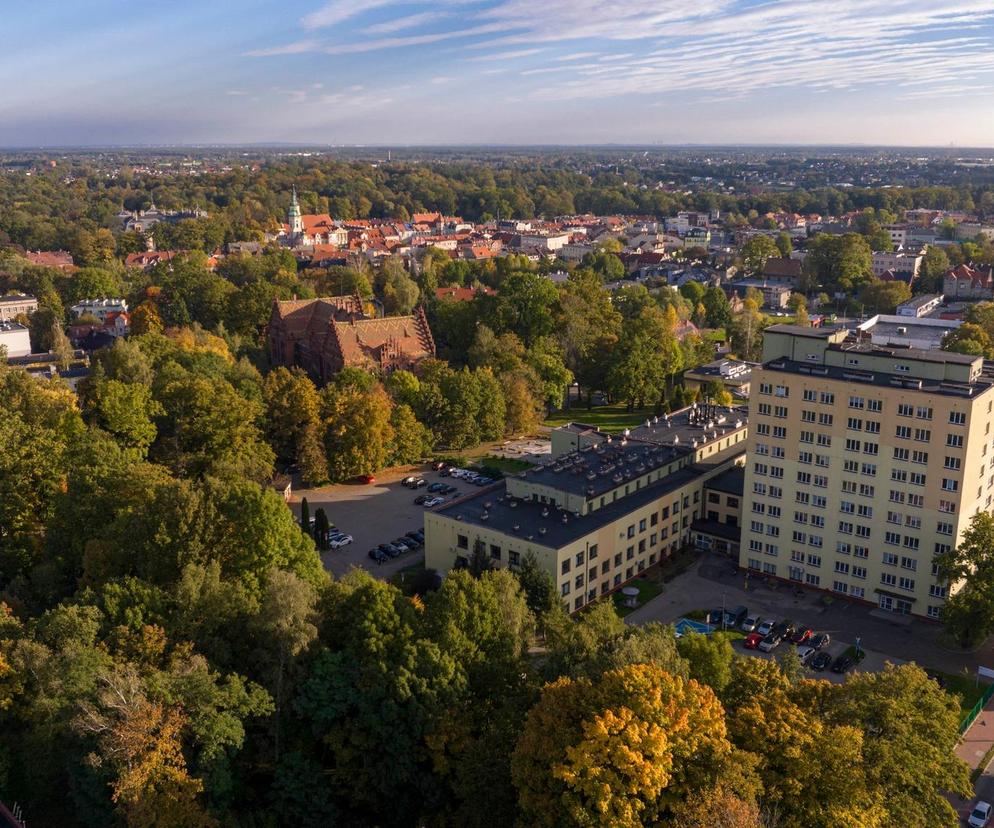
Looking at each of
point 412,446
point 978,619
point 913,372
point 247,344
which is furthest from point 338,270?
point 978,619

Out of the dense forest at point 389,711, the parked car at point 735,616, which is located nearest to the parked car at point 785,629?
the parked car at point 735,616

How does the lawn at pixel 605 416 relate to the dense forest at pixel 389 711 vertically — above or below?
below

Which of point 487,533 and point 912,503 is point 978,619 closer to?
point 912,503

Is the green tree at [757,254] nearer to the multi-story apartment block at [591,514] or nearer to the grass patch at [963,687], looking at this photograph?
the multi-story apartment block at [591,514]

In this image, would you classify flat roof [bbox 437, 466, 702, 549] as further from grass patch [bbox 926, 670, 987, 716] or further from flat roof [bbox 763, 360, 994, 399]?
grass patch [bbox 926, 670, 987, 716]

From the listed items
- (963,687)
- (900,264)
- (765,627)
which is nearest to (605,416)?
(765,627)

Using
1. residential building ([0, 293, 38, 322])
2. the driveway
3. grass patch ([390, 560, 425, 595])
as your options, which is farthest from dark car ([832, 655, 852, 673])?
residential building ([0, 293, 38, 322])

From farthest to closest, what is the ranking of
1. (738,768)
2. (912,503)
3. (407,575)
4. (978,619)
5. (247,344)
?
(247,344)
(407,575)
(912,503)
(978,619)
(738,768)
